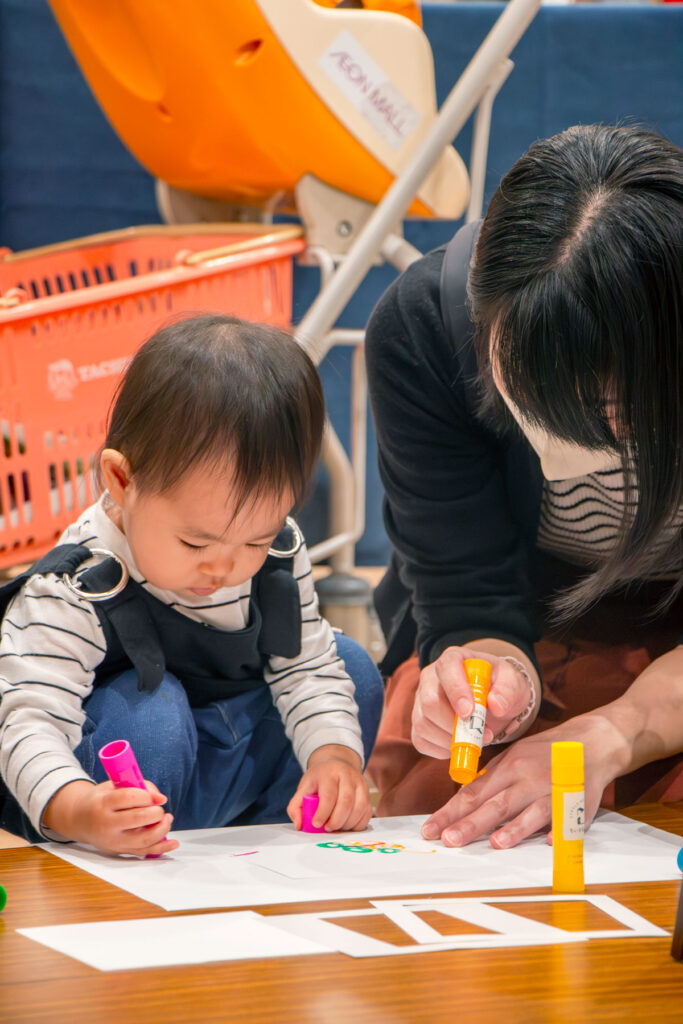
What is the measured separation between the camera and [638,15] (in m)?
2.40

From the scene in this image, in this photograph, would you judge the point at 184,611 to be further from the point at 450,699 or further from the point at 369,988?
the point at 369,988

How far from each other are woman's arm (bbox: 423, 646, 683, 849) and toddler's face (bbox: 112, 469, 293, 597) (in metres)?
0.24

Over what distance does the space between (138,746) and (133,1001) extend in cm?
44

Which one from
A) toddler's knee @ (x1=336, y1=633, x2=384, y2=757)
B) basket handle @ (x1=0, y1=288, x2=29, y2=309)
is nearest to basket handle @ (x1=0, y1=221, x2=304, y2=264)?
basket handle @ (x1=0, y1=288, x2=29, y2=309)

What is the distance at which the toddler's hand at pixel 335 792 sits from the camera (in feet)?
2.82

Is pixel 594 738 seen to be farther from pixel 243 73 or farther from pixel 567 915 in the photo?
pixel 243 73

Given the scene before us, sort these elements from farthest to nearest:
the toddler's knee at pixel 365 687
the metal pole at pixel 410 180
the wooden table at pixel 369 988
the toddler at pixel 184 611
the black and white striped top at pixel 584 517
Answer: the metal pole at pixel 410 180
the toddler's knee at pixel 365 687
the black and white striped top at pixel 584 517
the toddler at pixel 184 611
the wooden table at pixel 369 988

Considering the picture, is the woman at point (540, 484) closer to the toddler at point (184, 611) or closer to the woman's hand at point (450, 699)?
the woman's hand at point (450, 699)

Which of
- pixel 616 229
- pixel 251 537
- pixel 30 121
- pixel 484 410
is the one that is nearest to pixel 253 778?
pixel 251 537

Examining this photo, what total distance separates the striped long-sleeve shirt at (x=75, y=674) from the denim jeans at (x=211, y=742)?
0.03 metres

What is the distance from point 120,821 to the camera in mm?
745

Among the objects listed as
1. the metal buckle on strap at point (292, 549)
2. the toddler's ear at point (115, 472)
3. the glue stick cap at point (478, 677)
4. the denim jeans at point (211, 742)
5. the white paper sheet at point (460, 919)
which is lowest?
the denim jeans at point (211, 742)

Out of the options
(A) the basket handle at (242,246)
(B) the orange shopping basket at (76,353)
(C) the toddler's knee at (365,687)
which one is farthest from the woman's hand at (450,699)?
(A) the basket handle at (242,246)

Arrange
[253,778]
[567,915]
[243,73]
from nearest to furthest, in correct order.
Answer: [567,915], [253,778], [243,73]
